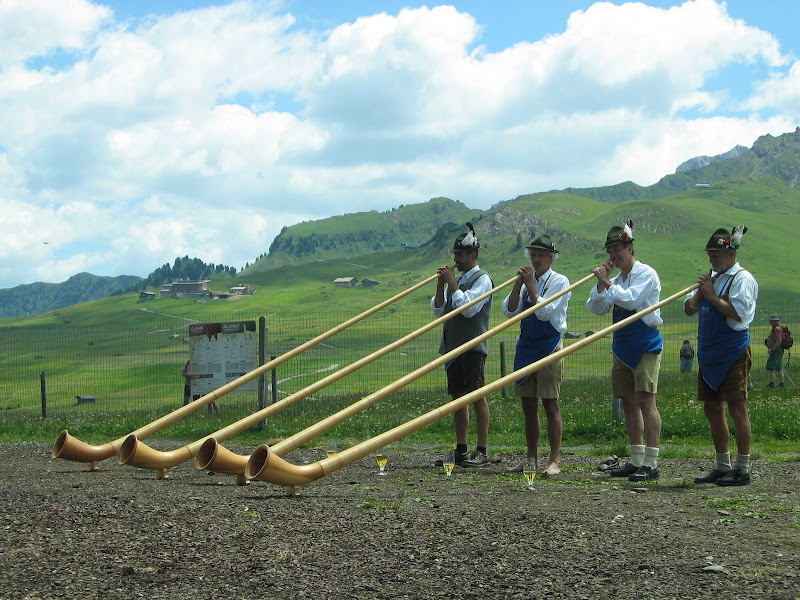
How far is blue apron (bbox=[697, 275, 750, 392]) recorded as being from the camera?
738cm

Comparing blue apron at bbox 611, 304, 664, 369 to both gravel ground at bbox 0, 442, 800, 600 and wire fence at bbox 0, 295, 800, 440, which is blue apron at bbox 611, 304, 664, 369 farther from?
wire fence at bbox 0, 295, 800, 440

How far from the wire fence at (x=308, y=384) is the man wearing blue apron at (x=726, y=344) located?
119 inches

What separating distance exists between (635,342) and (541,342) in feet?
2.99

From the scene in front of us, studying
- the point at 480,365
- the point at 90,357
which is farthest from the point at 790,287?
the point at 480,365

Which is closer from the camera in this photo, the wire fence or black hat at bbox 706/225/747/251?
black hat at bbox 706/225/747/251

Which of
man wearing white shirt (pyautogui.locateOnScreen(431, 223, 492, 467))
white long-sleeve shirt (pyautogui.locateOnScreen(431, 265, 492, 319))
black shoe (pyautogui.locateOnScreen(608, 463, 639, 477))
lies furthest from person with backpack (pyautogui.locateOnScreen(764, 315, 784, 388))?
black shoe (pyautogui.locateOnScreen(608, 463, 639, 477))

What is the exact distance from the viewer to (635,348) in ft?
25.8

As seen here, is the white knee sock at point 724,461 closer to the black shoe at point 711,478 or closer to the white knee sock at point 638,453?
the black shoe at point 711,478

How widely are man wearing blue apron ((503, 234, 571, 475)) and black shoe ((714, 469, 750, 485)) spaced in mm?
1454

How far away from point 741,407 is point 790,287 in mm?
184227

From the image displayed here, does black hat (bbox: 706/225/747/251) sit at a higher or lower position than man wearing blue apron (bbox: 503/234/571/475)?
higher

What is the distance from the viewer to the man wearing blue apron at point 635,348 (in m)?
7.75

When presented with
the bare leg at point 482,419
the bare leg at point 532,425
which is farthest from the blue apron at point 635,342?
the bare leg at point 482,419

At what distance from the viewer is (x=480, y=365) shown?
9.16 m
